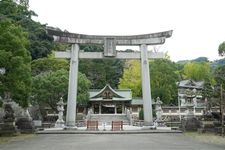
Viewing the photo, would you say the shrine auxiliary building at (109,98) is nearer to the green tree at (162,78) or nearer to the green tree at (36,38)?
the green tree at (162,78)

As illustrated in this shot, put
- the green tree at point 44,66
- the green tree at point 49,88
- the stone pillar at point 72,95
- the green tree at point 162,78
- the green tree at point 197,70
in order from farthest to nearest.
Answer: the green tree at point 197,70
the green tree at point 44,66
the green tree at point 162,78
the green tree at point 49,88
the stone pillar at point 72,95

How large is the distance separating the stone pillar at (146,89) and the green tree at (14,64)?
36.5 ft

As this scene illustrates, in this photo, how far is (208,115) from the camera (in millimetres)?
25875

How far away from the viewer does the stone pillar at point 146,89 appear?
29.3 meters

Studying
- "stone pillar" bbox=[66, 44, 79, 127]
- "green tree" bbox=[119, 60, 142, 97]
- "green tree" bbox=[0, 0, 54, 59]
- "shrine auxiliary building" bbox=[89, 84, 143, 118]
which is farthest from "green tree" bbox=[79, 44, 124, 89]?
"stone pillar" bbox=[66, 44, 79, 127]

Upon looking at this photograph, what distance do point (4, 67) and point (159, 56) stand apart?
1522 cm

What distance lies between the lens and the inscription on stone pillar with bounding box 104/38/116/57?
99.3ft

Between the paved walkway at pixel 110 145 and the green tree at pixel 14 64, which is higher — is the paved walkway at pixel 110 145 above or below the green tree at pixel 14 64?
below

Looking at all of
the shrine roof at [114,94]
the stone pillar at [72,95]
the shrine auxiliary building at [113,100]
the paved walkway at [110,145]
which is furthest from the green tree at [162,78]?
the paved walkway at [110,145]

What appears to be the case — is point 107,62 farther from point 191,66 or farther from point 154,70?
point 154,70

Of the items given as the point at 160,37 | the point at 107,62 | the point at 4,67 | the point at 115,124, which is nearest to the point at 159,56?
the point at 160,37

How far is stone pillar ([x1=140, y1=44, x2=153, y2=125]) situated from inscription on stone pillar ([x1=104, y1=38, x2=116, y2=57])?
2.47m

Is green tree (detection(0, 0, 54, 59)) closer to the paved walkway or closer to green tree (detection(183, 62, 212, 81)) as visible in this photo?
green tree (detection(183, 62, 212, 81))

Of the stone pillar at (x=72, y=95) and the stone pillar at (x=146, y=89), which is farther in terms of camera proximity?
the stone pillar at (x=146, y=89)
